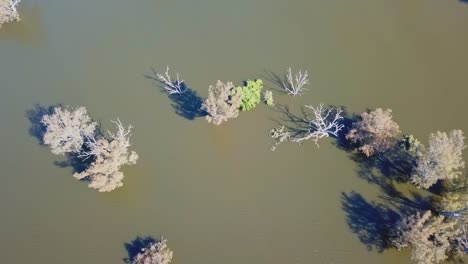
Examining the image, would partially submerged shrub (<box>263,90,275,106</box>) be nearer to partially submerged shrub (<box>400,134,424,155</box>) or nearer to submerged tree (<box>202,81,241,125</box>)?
submerged tree (<box>202,81,241,125</box>)

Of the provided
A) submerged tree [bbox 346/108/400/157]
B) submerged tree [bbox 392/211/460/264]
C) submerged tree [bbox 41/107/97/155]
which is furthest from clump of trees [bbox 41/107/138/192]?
submerged tree [bbox 392/211/460/264]

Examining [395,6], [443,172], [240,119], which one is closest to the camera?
[443,172]

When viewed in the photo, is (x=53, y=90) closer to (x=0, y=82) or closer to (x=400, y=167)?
(x=0, y=82)

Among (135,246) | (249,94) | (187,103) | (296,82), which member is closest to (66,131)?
(187,103)

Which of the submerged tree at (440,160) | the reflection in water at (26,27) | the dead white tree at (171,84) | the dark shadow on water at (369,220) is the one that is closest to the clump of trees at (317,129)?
the dark shadow on water at (369,220)

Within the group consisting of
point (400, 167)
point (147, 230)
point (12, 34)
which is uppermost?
point (12, 34)

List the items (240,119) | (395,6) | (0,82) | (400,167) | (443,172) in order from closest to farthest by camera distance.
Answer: (443,172) → (400,167) → (240,119) → (0,82) → (395,6)

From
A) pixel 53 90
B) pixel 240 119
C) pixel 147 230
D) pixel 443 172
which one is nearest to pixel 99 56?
pixel 53 90
